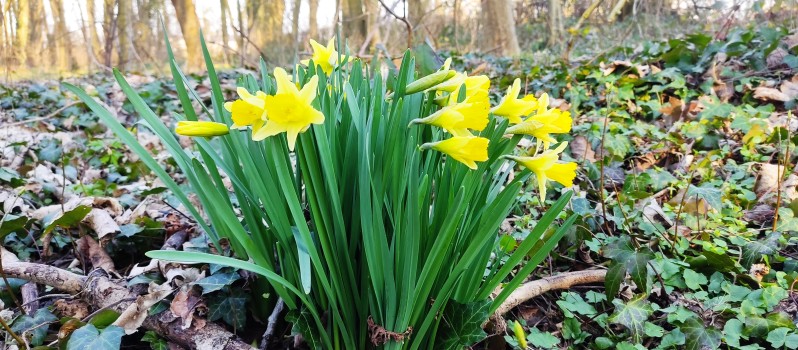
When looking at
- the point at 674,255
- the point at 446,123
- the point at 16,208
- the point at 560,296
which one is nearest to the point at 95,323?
the point at 446,123

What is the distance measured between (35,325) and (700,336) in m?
1.49

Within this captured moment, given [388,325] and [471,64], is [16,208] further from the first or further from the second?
[471,64]

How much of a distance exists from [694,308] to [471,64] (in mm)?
4478

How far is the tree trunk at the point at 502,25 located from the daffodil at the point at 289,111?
7067mm

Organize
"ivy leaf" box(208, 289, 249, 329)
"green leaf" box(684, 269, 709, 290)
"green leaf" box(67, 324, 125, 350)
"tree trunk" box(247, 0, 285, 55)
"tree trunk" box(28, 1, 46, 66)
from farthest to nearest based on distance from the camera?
1. "tree trunk" box(28, 1, 46, 66)
2. "tree trunk" box(247, 0, 285, 55)
3. "green leaf" box(684, 269, 709, 290)
4. "ivy leaf" box(208, 289, 249, 329)
5. "green leaf" box(67, 324, 125, 350)

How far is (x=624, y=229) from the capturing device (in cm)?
165

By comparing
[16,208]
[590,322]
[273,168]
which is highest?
[273,168]

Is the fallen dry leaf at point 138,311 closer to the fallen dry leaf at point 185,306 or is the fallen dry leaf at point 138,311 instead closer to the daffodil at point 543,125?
the fallen dry leaf at point 185,306

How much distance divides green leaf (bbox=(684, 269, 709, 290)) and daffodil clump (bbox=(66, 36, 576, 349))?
0.65 m

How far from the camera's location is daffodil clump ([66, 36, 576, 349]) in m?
0.87

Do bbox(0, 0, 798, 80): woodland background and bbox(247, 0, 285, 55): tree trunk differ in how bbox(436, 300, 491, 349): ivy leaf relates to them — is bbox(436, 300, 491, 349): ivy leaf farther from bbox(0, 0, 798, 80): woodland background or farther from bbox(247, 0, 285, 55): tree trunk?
bbox(247, 0, 285, 55): tree trunk

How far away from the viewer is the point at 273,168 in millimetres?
1010

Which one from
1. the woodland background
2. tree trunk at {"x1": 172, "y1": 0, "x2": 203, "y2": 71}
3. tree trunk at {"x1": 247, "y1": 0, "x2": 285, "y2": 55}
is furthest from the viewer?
tree trunk at {"x1": 172, "y1": 0, "x2": 203, "y2": 71}

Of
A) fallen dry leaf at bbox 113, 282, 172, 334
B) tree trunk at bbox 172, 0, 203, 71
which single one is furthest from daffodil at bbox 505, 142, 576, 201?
tree trunk at bbox 172, 0, 203, 71
